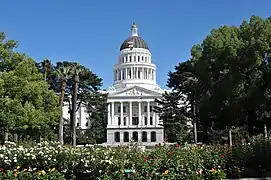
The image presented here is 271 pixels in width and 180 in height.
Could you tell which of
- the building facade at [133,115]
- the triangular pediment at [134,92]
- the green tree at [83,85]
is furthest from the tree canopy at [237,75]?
the triangular pediment at [134,92]

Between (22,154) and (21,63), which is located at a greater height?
(21,63)

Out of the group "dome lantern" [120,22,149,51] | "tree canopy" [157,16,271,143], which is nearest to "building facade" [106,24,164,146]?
"dome lantern" [120,22,149,51]

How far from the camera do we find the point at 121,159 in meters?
11.8

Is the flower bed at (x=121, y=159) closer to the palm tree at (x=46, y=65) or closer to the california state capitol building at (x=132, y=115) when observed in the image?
the palm tree at (x=46, y=65)

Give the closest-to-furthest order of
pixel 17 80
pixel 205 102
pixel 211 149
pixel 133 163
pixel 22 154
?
pixel 133 163
pixel 22 154
pixel 211 149
pixel 17 80
pixel 205 102

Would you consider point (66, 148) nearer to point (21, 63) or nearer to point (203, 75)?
point (21, 63)

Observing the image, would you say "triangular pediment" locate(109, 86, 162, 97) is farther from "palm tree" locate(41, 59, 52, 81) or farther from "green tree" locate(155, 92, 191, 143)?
"palm tree" locate(41, 59, 52, 81)

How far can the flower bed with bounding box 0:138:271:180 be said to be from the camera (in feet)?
37.5

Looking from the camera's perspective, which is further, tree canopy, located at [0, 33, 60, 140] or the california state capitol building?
the california state capitol building

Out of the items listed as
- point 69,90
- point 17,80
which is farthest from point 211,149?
point 69,90

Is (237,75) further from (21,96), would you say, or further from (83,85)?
(83,85)

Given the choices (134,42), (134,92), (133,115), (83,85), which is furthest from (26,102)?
(134,42)

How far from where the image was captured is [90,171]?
12078 millimetres

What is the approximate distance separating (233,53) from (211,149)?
1454 centimetres
